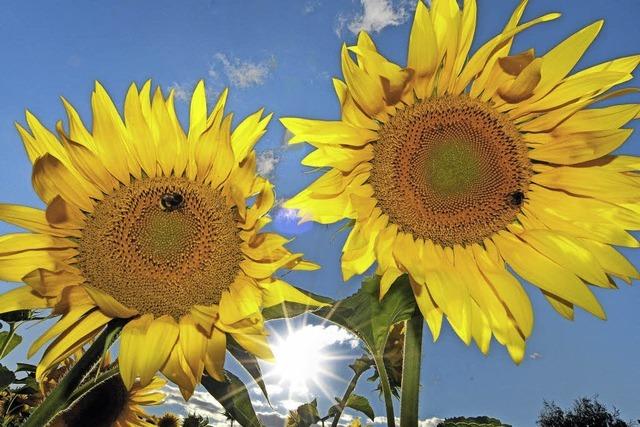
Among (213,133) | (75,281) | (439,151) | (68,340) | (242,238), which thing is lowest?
(68,340)

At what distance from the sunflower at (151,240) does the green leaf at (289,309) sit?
0.10 ft

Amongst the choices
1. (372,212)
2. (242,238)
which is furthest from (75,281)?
(372,212)

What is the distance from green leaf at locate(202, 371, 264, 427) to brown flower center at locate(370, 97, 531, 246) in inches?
40.3

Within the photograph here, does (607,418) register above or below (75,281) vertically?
above

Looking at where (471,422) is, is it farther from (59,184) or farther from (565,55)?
(59,184)

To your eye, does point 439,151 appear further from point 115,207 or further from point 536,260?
point 115,207

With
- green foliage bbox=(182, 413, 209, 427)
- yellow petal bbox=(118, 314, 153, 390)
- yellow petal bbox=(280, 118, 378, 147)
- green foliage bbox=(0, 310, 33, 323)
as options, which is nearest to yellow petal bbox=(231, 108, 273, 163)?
yellow petal bbox=(280, 118, 378, 147)

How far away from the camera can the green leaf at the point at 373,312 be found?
2.53 meters

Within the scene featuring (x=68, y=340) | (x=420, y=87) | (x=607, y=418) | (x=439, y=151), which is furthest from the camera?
(x=607, y=418)

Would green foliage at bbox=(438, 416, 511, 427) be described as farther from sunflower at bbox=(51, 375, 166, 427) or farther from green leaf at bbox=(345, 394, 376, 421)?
sunflower at bbox=(51, 375, 166, 427)

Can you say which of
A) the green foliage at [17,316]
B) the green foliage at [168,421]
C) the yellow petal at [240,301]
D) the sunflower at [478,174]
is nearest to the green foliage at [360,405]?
the sunflower at [478,174]

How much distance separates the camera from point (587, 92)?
2.81 m

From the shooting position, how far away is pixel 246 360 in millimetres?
2578

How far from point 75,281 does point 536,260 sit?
204 centimetres
